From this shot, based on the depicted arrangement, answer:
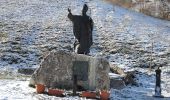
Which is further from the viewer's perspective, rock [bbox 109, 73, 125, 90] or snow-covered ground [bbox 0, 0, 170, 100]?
snow-covered ground [bbox 0, 0, 170, 100]

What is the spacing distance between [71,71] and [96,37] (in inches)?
553

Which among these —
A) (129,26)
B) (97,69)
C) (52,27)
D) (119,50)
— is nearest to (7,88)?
(97,69)

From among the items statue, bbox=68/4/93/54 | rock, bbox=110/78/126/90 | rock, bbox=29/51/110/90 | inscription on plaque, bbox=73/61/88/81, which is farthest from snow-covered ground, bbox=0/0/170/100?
statue, bbox=68/4/93/54

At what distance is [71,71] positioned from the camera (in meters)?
15.8

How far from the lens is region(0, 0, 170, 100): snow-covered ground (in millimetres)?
22264

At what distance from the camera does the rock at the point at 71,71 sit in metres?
15.7

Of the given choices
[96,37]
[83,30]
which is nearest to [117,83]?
[83,30]

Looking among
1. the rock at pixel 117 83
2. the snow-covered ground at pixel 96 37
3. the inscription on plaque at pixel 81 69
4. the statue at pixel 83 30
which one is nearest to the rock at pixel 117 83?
the rock at pixel 117 83

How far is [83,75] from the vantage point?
51.6ft

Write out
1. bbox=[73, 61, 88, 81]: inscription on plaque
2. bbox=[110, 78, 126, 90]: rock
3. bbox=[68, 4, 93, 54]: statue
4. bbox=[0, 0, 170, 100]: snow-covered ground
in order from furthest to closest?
bbox=[0, 0, 170, 100]: snow-covered ground → bbox=[110, 78, 126, 90]: rock → bbox=[68, 4, 93, 54]: statue → bbox=[73, 61, 88, 81]: inscription on plaque

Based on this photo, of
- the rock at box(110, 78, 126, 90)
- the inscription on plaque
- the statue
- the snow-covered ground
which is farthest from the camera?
the snow-covered ground

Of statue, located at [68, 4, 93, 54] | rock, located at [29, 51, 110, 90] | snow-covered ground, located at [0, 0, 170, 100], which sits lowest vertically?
snow-covered ground, located at [0, 0, 170, 100]

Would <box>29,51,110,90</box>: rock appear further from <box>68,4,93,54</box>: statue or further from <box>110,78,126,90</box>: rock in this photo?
<box>110,78,126,90</box>: rock

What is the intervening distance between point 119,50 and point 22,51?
16.4 ft
